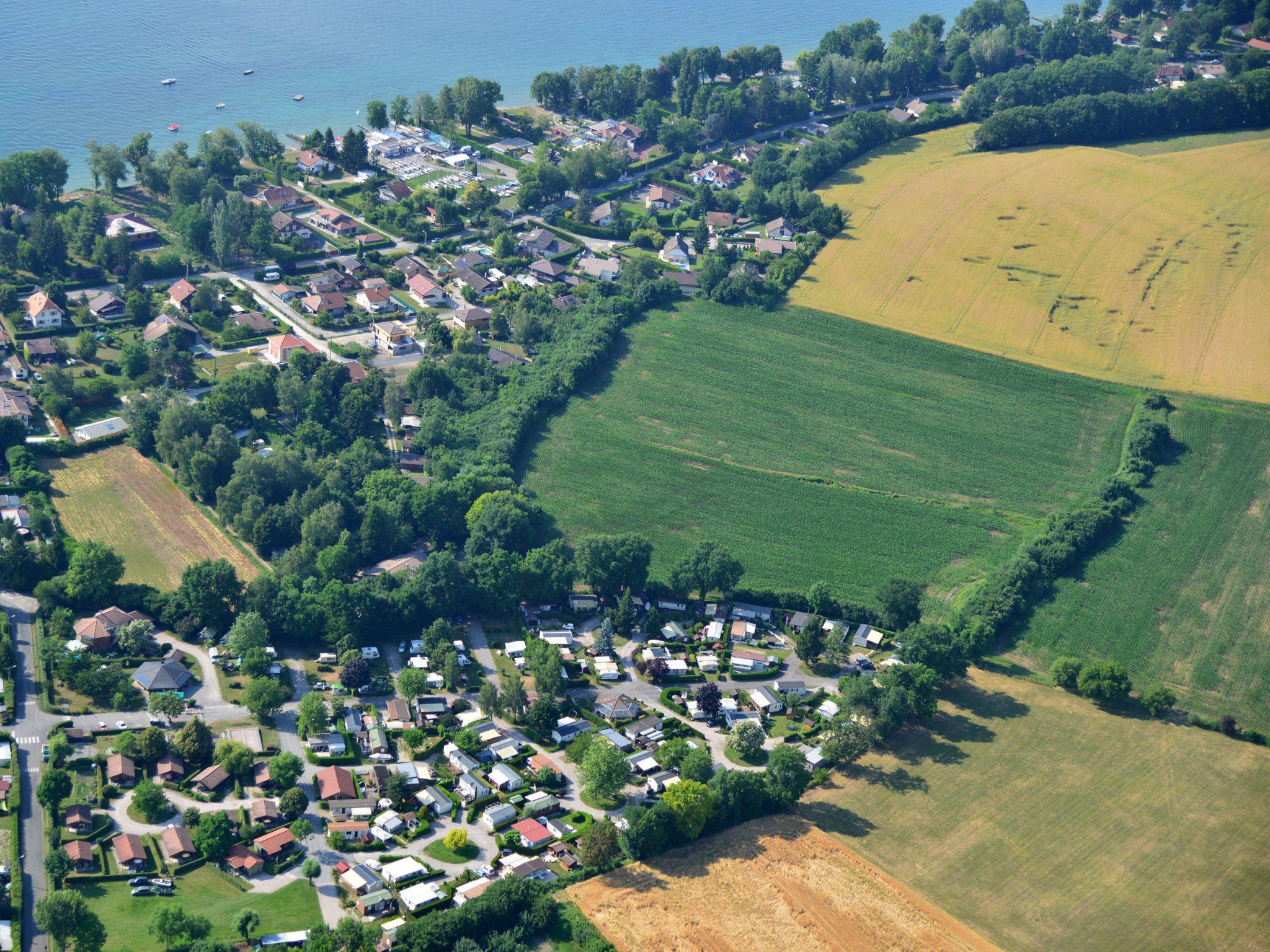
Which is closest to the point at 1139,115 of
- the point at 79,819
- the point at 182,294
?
the point at 182,294

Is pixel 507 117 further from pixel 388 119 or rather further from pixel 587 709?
pixel 587 709

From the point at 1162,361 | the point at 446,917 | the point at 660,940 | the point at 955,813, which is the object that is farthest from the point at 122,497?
the point at 1162,361

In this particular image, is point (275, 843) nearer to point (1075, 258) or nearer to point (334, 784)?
point (334, 784)

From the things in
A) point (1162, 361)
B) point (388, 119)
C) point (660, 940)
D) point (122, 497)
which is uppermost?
point (388, 119)

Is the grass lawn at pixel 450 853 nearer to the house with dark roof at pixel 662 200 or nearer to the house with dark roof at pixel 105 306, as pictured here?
the house with dark roof at pixel 105 306

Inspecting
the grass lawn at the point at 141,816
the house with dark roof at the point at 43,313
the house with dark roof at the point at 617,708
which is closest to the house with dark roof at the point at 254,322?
the house with dark roof at the point at 43,313

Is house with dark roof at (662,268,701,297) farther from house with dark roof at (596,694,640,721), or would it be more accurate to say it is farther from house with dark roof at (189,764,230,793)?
house with dark roof at (189,764,230,793)

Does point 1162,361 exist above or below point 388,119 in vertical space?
below
